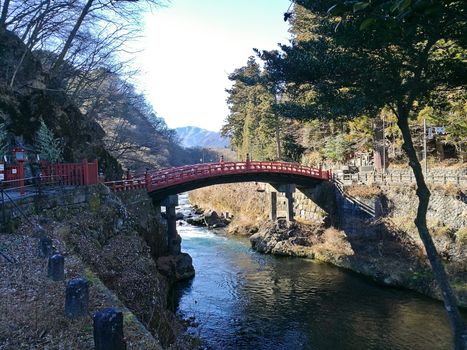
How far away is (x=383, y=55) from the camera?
1211 cm

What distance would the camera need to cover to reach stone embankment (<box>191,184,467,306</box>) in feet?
70.0

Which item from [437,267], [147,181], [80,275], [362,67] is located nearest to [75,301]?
[80,275]

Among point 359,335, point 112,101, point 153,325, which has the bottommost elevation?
point 359,335

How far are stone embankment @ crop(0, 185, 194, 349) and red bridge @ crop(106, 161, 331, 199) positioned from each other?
3.71 metres

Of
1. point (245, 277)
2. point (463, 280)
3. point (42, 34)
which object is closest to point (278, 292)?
point (245, 277)

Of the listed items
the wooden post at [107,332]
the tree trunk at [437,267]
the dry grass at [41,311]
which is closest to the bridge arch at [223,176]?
the dry grass at [41,311]

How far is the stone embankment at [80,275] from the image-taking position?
6277 millimetres

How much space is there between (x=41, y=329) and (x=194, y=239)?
28276 millimetres

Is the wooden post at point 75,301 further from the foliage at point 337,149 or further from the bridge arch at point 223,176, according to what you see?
the foliage at point 337,149

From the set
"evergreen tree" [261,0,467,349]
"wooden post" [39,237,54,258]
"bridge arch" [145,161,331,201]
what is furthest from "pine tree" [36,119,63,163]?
"evergreen tree" [261,0,467,349]

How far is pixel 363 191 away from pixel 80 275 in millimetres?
24043

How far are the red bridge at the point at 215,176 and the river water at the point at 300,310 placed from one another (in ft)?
18.9

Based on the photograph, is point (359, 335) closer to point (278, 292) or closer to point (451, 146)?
point (278, 292)

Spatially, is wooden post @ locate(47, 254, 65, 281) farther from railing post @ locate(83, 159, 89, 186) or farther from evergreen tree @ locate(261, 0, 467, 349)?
evergreen tree @ locate(261, 0, 467, 349)
